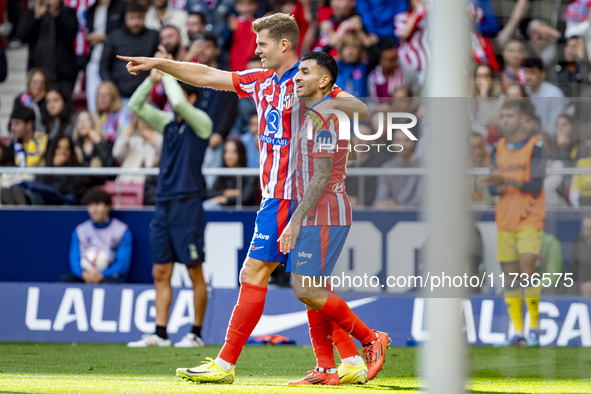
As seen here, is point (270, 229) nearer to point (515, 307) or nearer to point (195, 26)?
point (515, 307)

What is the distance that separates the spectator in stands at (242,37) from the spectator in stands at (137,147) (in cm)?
158

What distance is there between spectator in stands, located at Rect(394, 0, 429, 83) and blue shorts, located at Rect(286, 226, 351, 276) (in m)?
5.73

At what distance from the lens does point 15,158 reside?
36.1 ft

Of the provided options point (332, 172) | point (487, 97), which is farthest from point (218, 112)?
point (487, 97)

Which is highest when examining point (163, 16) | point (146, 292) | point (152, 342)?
point (163, 16)

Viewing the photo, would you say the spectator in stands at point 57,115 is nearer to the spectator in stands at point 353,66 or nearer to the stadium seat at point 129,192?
the stadium seat at point 129,192

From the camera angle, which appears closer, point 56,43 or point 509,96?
point 509,96

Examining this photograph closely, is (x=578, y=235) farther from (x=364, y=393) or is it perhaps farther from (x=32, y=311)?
(x=32, y=311)

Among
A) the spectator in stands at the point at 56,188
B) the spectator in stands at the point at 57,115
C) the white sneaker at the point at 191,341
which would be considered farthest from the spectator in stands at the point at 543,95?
the spectator in stands at the point at 57,115

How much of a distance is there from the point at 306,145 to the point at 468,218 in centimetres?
286

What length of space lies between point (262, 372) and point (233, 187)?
3635mm

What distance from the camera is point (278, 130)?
5.76 m

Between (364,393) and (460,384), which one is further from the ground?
(460,384)

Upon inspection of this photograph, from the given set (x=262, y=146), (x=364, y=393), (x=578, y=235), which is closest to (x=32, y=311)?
(x=262, y=146)
